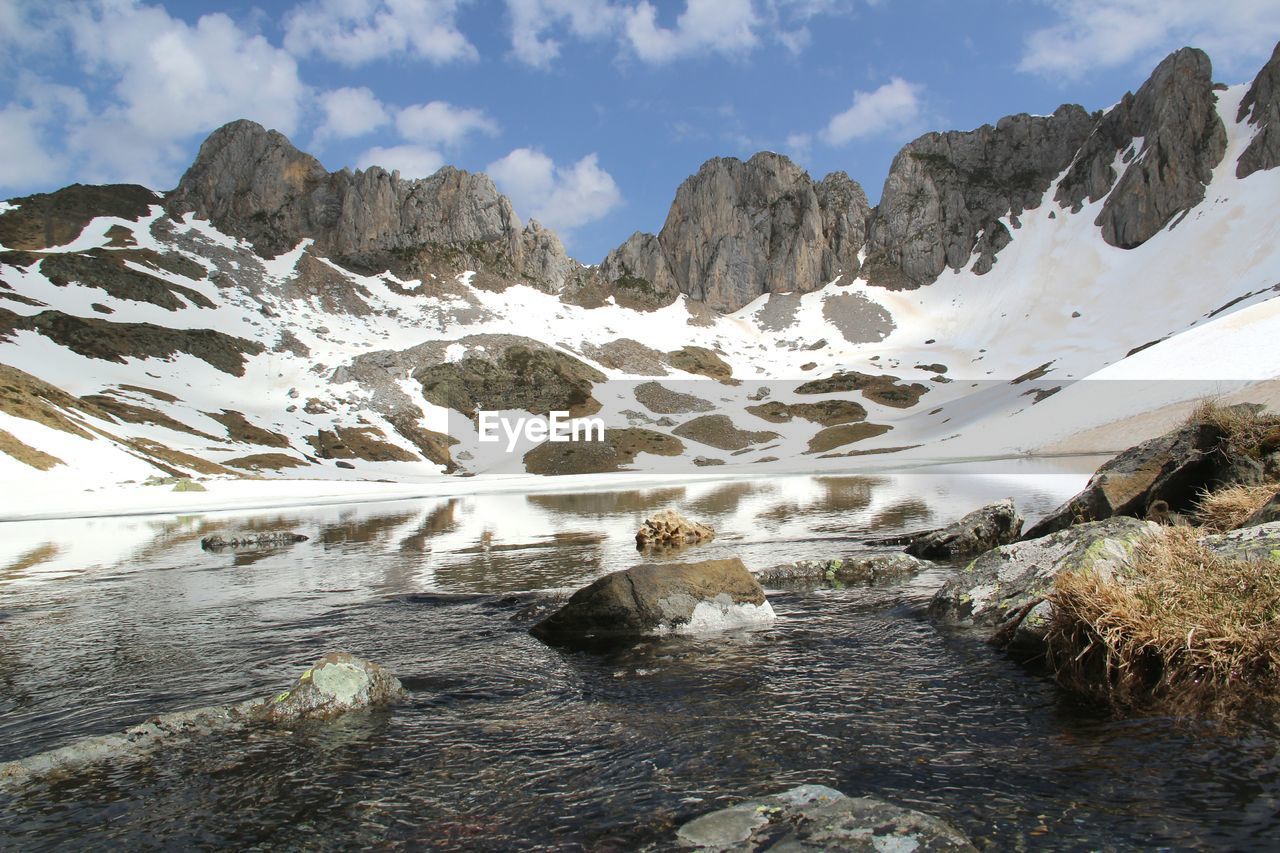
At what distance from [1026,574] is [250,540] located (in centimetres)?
3082

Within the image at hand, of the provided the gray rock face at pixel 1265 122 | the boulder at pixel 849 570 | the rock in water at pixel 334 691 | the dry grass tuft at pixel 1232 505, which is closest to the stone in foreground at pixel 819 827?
the rock in water at pixel 334 691

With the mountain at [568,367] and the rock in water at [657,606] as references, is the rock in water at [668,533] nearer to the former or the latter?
the rock in water at [657,606]

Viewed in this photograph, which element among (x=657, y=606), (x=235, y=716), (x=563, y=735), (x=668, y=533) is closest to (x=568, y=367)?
(x=668, y=533)

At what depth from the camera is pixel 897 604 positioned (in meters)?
15.0

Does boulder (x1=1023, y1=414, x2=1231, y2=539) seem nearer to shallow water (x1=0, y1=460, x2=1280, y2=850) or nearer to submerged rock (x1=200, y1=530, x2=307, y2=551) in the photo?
shallow water (x1=0, y1=460, x2=1280, y2=850)

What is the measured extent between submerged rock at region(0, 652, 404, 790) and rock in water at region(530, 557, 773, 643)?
4134 mm

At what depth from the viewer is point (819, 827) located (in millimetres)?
5613

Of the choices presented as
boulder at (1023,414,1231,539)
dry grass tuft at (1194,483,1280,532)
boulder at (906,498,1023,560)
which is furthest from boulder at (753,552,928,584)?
dry grass tuft at (1194,483,1280,532)

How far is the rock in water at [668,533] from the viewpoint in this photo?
2733 centimetres

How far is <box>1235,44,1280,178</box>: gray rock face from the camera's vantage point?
593ft

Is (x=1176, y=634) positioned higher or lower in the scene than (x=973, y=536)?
higher

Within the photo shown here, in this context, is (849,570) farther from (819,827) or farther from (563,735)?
(819,827)

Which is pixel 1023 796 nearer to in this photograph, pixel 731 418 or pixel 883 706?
pixel 883 706

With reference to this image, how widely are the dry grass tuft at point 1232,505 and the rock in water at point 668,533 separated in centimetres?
1636
